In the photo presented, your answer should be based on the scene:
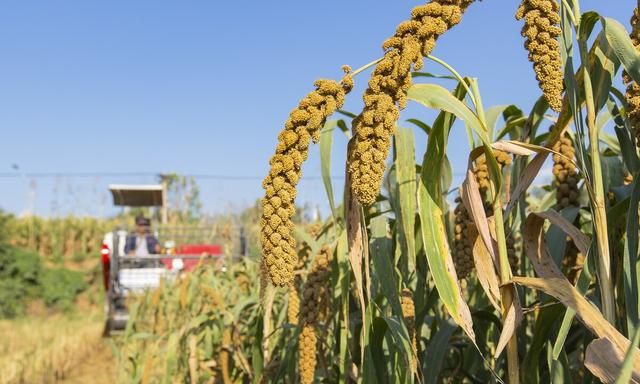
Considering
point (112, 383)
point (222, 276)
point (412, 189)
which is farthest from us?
point (112, 383)

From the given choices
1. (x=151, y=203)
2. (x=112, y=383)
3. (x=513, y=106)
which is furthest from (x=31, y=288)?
(x=513, y=106)

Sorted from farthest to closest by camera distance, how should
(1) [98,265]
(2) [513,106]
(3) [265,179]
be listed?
(1) [98,265], (2) [513,106], (3) [265,179]

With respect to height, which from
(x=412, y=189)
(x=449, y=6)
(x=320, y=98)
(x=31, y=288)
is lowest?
(x=31, y=288)

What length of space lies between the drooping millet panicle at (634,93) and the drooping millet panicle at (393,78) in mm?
336

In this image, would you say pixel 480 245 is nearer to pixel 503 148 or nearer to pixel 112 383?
pixel 503 148

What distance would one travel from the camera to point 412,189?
1619mm

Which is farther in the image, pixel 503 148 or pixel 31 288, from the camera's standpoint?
pixel 31 288

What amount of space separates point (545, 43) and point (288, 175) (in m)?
0.47

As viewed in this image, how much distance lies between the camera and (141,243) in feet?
35.1

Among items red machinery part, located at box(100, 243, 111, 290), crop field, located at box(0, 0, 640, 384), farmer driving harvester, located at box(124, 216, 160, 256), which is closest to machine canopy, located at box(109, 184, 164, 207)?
farmer driving harvester, located at box(124, 216, 160, 256)

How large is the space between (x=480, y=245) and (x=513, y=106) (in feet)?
2.03

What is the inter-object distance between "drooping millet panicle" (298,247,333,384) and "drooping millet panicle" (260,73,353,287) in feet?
2.11

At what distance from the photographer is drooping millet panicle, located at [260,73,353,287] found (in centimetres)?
111

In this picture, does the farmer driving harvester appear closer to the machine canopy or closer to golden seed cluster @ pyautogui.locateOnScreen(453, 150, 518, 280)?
the machine canopy
